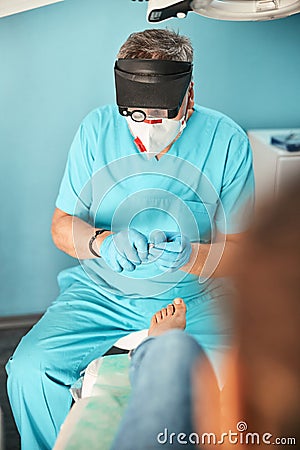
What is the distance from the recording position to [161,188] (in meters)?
1.62

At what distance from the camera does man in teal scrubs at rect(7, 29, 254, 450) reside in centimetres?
144

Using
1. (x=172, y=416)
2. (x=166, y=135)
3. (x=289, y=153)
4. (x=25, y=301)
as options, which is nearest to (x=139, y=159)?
(x=166, y=135)

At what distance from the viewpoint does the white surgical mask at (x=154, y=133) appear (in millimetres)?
1524

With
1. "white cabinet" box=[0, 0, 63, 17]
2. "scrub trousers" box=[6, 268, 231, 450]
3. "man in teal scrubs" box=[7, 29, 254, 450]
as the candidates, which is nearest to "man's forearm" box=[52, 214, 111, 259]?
"man in teal scrubs" box=[7, 29, 254, 450]

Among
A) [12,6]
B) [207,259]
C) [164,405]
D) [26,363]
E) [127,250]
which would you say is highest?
[12,6]

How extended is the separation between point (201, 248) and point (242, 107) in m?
0.62

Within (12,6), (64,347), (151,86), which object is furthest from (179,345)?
(12,6)

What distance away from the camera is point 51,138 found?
1.93 m

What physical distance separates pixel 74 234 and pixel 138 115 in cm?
33

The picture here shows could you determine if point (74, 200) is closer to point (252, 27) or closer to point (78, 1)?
point (78, 1)

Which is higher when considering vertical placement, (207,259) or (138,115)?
(138,115)

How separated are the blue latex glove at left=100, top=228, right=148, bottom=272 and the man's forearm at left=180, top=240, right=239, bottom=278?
0.16m

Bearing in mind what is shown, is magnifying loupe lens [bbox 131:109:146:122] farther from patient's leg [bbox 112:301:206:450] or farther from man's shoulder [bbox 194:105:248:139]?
patient's leg [bbox 112:301:206:450]

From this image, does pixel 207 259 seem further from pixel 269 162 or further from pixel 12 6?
pixel 12 6
